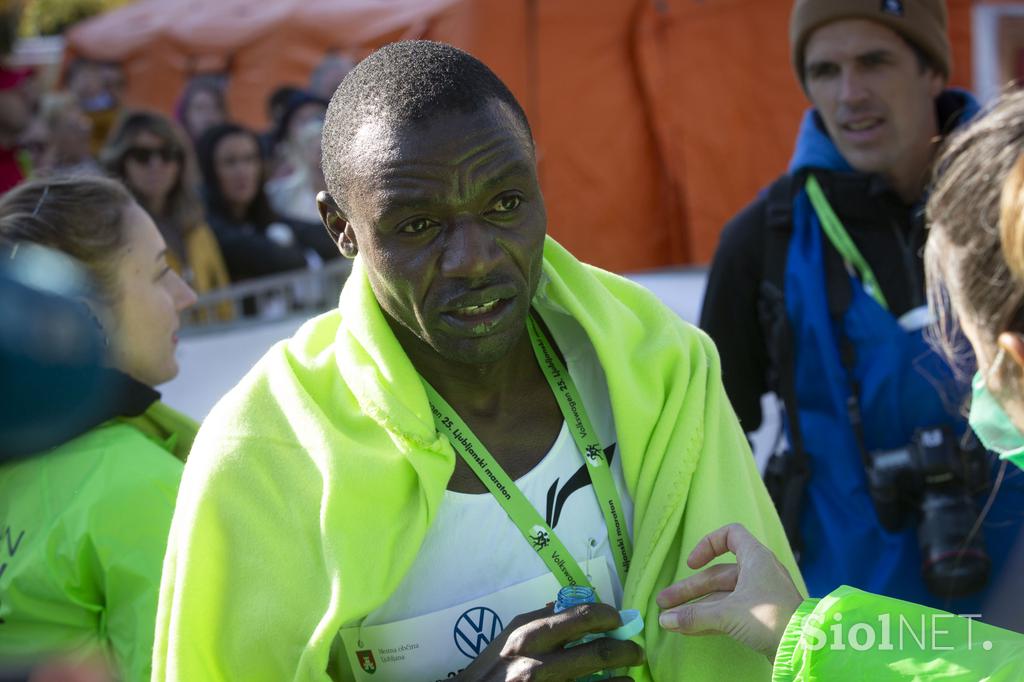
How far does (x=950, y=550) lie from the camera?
283cm

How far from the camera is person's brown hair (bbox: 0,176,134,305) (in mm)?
2566

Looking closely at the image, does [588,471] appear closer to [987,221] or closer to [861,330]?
[987,221]

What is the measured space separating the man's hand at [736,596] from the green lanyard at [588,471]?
17cm

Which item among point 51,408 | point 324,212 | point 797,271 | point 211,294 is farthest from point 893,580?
point 211,294

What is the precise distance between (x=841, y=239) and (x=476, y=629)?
1.67m

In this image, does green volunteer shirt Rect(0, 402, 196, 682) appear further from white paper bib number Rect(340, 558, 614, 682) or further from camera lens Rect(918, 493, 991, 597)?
camera lens Rect(918, 493, 991, 597)

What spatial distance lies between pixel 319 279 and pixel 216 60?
18.6ft

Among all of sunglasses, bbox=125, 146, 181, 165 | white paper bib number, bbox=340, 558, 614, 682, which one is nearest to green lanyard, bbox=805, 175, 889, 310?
white paper bib number, bbox=340, 558, 614, 682

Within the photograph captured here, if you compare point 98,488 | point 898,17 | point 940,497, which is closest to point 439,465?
point 98,488

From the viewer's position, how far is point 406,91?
189 centimetres

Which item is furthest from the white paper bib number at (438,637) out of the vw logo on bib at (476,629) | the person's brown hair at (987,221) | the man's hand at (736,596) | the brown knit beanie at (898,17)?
the brown knit beanie at (898,17)

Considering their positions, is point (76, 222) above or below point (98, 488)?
above

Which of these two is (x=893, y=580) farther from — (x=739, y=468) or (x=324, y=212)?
(x=324, y=212)

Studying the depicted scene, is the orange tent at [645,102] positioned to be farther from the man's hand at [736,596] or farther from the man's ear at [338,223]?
the man's hand at [736,596]
